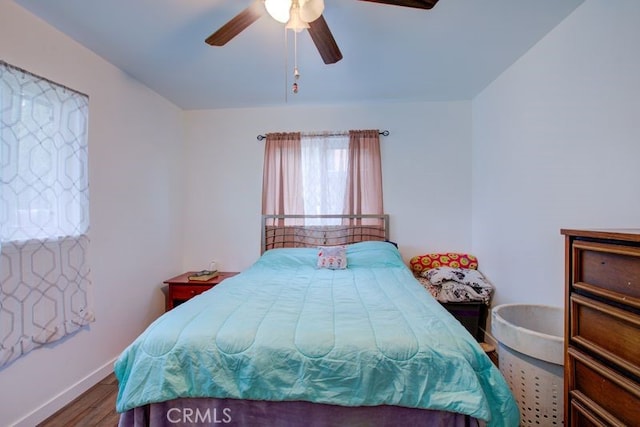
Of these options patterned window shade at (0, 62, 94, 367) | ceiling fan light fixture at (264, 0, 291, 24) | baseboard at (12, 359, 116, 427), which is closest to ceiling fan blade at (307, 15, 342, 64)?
ceiling fan light fixture at (264, 0, 291, 24)

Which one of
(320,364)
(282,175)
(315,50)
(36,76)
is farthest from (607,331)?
(36,76)

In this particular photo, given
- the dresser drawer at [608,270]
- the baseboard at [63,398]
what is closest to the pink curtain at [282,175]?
the baseboard at [63,398]

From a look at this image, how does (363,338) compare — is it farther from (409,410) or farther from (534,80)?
(534,80)

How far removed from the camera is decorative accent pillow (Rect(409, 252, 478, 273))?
2.94m

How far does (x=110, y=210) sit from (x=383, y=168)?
2613 mm

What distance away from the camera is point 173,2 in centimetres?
158

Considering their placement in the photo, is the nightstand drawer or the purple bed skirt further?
the nightstand drawer

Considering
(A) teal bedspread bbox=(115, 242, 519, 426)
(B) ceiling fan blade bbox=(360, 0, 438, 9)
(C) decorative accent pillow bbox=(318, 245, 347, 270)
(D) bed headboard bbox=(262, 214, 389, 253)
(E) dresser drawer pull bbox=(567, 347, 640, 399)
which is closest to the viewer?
(E) dresser drawer pull bbox=(567, 347, 640, 399)

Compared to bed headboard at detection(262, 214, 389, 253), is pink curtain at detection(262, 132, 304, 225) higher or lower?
higher

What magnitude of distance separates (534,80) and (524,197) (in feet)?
2.81

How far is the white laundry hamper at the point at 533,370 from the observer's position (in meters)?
1.40

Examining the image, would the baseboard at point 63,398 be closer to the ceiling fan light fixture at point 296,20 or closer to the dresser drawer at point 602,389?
the ceiling fan light fixture at point 296,20

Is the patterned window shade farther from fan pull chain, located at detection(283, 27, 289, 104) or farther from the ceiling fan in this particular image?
fan pull chain, located at detection(283, 27, 289, 104)

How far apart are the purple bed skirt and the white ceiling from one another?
6.73 ft
